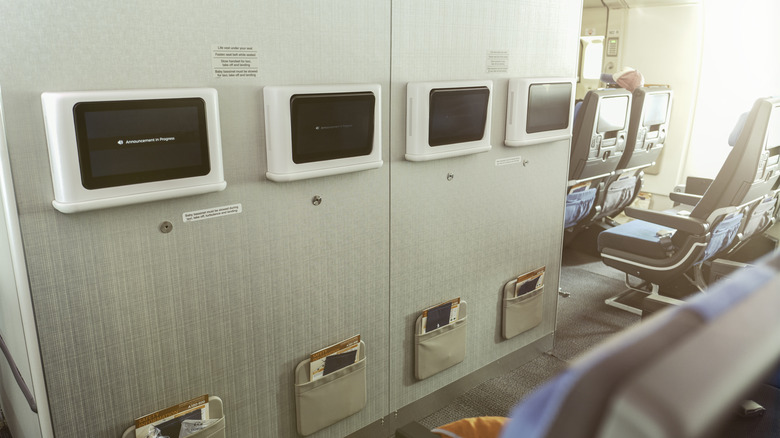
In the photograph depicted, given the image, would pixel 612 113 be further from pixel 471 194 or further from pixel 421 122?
pixel 421 122

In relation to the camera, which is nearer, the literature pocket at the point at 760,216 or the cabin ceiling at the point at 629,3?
the literature pocket at the point at 760,216

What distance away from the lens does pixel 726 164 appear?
3469mm

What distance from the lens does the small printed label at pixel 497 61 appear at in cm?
270

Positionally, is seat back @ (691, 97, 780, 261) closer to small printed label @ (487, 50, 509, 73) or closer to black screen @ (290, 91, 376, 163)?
small printed label @ (487, 50, 509, 73)

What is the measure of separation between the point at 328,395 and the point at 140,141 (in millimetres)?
1310

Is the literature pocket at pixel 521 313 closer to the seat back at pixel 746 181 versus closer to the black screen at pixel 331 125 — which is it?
the seat back at pixel 746 181

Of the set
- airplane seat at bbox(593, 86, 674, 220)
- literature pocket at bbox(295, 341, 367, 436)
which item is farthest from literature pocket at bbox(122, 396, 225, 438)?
airplane seat at bbox(593, 86, 674, 220)

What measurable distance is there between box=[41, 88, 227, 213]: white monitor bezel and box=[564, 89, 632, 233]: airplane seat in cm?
333

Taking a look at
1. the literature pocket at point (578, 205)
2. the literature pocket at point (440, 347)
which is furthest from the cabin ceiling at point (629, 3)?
the literature pocket at point (440, 347)

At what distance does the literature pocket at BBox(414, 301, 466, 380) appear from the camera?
9.07ft

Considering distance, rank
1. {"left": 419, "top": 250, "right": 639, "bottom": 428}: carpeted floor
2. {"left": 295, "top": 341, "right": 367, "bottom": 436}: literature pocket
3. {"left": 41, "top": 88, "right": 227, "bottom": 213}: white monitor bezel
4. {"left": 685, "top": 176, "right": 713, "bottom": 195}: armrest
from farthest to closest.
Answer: {"left": 685, "top": 176, "right": 713, "bottom": 195}: armrest → {"left": 419, "top": 250, "right": 639, "bottom": 428}: carpeted floor → {"left": 295, "top": 341, "right": 367, "bottom": 436}: literature pocket → {"left": 41, "top": 88, "right": 227, "bottom": 213}: white monitor bezel

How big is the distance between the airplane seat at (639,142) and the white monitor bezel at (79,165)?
13.6ft

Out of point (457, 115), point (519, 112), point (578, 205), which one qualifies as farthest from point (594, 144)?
point (457, 115)

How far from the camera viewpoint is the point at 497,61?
2732mm
